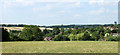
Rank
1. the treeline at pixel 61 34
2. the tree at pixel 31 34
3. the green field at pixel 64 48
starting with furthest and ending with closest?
the treeline at pixel 61 34 < the tree at pixel 31 34 < the green field at pixel 64 48

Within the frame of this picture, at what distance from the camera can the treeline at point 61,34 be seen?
40.5 metres

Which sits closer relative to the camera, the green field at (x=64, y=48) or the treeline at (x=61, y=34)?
the green field at (x=64, y=48)

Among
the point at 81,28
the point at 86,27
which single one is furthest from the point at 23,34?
the point at 86,27

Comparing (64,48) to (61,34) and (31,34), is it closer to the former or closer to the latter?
(31,34)

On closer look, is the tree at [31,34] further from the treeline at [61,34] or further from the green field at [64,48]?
the green field at [64,48]

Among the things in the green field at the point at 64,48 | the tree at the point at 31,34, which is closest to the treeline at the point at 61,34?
the tree at the point at 31,34

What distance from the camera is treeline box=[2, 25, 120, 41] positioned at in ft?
133

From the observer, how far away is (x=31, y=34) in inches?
Result: 1630

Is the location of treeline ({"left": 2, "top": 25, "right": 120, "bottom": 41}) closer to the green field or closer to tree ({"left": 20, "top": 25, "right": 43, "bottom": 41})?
tree ({"left": 20, "top": 25, "right": 43, "bottom": 41})

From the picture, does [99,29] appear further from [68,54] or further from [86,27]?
[68,54]

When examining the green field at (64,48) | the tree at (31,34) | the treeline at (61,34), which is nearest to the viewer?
the green field at (64,48)

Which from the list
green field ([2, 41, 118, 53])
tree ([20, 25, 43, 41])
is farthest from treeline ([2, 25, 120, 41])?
green field ([2, 41, 118, 53])

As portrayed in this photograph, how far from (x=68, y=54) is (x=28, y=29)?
3462cm

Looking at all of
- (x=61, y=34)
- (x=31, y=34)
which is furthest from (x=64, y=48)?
(x=61, y=34)
